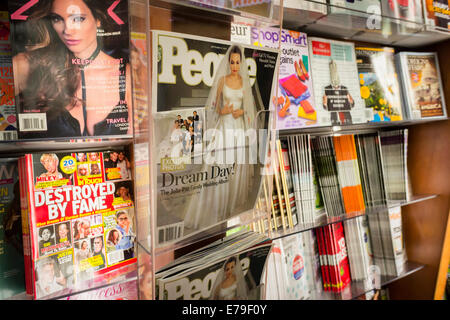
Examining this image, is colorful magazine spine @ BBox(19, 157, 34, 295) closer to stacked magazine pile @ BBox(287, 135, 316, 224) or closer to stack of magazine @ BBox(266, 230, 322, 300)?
stack of magazine @ BBox(266, 230, 322, 300)

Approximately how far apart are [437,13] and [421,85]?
0.37m

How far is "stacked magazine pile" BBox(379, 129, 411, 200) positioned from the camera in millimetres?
1599

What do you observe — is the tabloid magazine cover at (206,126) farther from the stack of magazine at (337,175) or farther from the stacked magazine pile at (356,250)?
the stacked magazine pile at (356,250)

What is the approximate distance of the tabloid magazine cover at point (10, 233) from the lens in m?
0.76

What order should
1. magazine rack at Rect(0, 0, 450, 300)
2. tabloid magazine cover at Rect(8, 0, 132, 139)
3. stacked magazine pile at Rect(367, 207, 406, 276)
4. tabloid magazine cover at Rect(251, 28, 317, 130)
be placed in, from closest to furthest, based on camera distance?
magazine rack at Rect(0, 0, 450, 300) < tabloid magazine cover at Rect(8, 0, 132, 139) < tabloid magazine cover at Rect(251, 28, 317, 130) < stacked magazine pile at Rect(367, 207, 406, 276)

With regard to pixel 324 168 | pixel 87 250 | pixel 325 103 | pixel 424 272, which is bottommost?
pixel 424 272

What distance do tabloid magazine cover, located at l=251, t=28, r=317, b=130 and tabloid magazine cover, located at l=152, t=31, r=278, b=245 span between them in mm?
440

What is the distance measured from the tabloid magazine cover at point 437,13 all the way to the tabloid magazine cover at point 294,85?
0.72m

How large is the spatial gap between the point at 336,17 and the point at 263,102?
0.77 metres

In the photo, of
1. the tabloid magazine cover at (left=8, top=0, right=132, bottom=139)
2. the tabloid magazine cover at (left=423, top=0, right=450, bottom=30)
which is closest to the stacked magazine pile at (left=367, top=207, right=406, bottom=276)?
the tabloid magazine cover at (left=423, top=0, right=450, bottom=30)

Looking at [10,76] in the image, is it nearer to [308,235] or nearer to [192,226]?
[192,226]

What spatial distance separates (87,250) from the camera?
0.83 metres

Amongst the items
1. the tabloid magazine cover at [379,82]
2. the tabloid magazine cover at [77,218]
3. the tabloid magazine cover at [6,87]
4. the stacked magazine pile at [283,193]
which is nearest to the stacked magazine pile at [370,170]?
the tabloid magazine cover at [379,82]

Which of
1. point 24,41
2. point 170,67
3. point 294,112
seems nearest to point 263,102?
point 170,67
